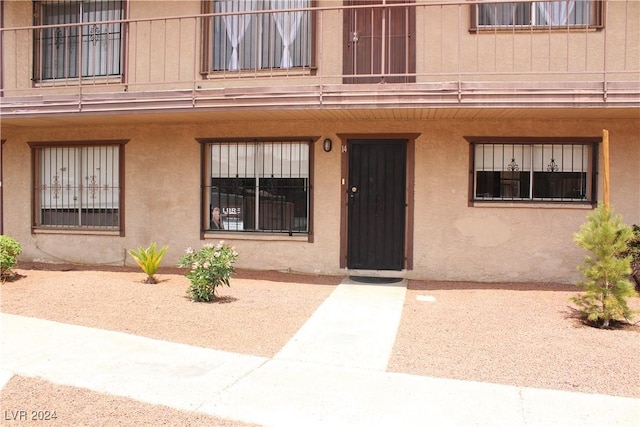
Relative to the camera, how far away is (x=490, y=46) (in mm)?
8539

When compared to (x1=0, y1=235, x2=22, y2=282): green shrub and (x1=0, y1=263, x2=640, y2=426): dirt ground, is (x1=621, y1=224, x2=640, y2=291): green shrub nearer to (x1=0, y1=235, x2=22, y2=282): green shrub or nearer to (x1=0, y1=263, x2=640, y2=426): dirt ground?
(x1=0, y1=263, x2=640, y2=426): dirt ground

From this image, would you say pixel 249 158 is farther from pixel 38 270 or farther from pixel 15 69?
pixel 15 69

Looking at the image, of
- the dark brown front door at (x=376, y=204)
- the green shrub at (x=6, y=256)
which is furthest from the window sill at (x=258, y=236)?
the green shrub at (x=6, y=256)

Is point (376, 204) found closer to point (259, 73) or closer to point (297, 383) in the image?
point (259, 73)

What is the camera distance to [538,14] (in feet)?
28.0

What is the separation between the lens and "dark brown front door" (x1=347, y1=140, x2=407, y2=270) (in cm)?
891

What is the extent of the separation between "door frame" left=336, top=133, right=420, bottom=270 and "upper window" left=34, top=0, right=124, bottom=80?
187 inches

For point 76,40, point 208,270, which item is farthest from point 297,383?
point 76,40

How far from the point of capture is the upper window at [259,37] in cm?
923

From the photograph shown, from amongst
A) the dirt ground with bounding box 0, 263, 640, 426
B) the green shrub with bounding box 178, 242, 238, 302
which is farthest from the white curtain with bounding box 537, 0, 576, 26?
the green shrub with bounding box 178, 242, 238, 302

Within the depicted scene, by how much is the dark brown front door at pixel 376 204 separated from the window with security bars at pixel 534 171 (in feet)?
4.25

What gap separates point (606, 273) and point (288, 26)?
255 inches

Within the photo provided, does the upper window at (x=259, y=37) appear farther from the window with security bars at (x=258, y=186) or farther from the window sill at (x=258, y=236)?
the window sill at (x=258, y=236)

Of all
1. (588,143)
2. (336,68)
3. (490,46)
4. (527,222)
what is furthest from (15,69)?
(588,143)
